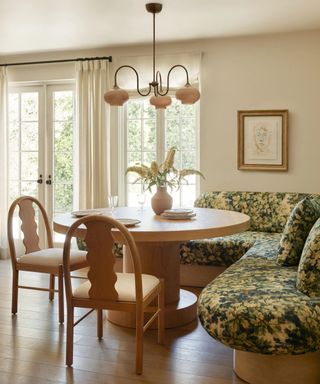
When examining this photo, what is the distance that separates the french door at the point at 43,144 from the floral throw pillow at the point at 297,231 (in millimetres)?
3302

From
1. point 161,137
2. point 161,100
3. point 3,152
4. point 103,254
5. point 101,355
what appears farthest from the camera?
point 3,152

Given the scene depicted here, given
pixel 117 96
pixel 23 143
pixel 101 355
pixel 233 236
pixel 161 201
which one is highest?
pixel 117 96

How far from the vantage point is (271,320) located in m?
2.22

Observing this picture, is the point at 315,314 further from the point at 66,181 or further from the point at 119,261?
the point at 66,181

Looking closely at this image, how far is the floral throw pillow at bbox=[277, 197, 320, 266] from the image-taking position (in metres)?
2.98

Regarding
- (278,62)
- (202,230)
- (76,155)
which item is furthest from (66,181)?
(202,230)

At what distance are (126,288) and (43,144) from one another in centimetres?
357

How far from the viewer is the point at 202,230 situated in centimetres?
297

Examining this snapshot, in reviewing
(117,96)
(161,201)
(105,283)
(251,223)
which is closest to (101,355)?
(105,283)

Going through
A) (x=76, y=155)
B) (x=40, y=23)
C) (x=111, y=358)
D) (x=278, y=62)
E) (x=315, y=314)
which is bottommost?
(x=111, y=358)

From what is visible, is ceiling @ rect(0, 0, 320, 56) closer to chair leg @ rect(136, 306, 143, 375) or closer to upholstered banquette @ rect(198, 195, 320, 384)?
upholstered banquette @ rect(198, 195, 320, 384)

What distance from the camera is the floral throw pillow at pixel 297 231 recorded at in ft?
9.79

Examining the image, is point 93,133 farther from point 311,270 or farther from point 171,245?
point 311,270

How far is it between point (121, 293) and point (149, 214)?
3.87 feet
